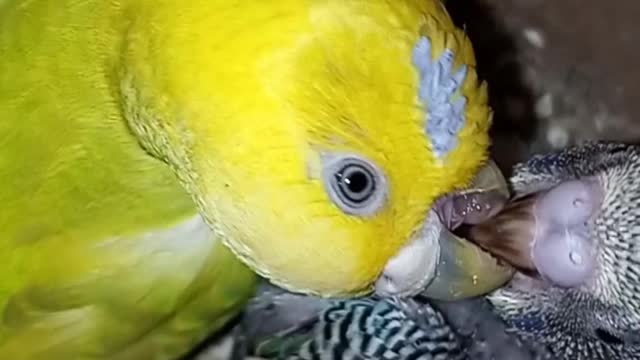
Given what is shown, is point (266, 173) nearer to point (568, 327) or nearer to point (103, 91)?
point (103, 91)

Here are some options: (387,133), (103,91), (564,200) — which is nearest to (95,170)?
(103,91)

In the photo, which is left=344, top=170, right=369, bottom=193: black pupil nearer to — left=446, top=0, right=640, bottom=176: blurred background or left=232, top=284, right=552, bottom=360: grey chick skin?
left=232, top=284, right=552, bottom=360: grey chick skin

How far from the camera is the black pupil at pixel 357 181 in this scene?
1186 mm

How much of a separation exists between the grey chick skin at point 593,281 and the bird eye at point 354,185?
364 millimetres

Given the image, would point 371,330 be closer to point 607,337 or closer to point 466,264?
point 607,337

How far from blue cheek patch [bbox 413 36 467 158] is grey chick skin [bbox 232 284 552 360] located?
548mm

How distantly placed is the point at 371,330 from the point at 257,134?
0.66m

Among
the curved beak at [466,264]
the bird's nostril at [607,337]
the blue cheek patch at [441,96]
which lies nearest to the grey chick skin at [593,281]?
the bird's nostril at [607,337]

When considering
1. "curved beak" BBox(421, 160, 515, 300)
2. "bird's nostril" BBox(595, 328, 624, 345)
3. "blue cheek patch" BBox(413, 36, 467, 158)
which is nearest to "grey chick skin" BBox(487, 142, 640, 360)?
"bird's nostril" BBox(595, 328, 624, 345)

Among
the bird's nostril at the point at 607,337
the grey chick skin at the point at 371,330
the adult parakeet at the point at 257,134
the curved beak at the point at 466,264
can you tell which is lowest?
the grey chick skin at the point at 371,330

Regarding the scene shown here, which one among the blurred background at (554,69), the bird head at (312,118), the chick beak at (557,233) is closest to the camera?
the bird head at (312,118)

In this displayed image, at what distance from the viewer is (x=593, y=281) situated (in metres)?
1.61

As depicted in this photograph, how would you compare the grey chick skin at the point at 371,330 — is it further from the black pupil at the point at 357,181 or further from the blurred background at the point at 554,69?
the black pupil at the point at 357,181

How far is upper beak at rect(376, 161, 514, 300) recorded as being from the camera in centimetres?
131
